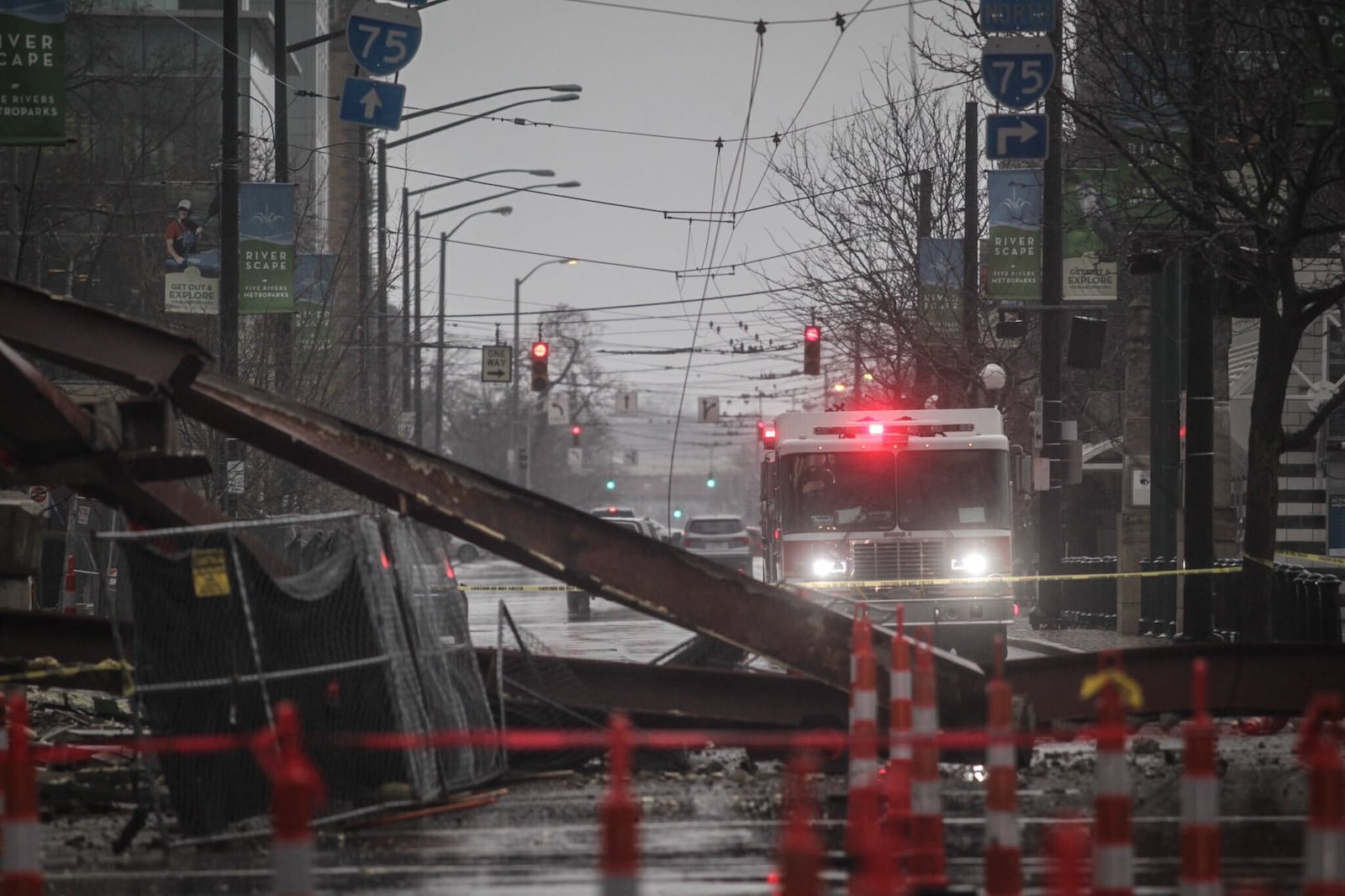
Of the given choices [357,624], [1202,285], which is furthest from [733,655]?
[1202,285]

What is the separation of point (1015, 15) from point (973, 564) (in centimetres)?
616

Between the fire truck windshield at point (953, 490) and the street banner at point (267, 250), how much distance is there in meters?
9.91

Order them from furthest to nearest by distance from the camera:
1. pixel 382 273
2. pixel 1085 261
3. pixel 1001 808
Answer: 1. pixel 382 273
2. pixel 1085 261
3. pixel 1001 808

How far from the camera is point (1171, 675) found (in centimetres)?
1273

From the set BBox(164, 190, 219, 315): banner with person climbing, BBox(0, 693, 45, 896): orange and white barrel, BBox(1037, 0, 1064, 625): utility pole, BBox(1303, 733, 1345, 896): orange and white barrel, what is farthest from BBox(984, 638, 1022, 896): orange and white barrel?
BBox(164, 190, 219, 315): banner with person climbing

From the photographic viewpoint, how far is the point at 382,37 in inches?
877

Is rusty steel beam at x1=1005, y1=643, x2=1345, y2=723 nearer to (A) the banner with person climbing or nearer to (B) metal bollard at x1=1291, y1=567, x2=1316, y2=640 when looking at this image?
(B) metal bollard at x1=1291, y1=567, x2=1316, y2=640

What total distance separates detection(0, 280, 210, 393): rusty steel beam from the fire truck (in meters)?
9.63

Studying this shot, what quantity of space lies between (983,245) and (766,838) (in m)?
32.1

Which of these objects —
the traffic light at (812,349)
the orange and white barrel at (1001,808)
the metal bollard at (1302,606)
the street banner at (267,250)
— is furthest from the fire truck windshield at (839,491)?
the traffic light at (812,349)

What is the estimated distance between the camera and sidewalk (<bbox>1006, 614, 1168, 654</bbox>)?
23766 millimetres

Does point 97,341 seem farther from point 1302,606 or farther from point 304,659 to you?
point 1302,606

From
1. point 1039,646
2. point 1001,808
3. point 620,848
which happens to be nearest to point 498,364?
point 1039,646

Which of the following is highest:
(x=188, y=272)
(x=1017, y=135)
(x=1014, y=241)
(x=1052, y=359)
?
(x=1017, y=135)
